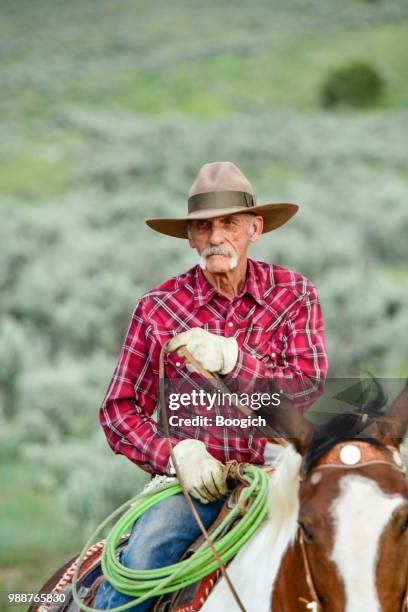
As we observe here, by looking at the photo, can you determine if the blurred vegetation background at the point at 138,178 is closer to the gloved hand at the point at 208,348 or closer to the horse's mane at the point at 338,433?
the gloved hand at the point at 208,348

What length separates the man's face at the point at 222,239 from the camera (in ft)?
11.2

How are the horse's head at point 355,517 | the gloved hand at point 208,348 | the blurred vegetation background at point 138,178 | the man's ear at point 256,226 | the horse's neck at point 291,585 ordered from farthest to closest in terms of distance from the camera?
the blurred vegetation background at point 138,178
the man's ear at point 256,226
the gloved hand at point 208,348
the horse's neck at point 291,585
the horse's head at point 355,517

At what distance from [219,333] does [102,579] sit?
1.00m

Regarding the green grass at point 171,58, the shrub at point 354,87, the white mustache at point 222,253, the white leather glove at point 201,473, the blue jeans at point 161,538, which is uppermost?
the green grass at point 171,58

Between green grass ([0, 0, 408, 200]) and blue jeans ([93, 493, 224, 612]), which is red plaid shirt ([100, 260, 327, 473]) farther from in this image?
green grass ([0, 0, 408, 200])

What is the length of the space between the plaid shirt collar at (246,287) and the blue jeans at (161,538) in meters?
0.80

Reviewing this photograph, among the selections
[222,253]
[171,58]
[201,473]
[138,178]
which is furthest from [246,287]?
[171,58]

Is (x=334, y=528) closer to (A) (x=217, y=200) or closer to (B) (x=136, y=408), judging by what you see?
(B) (x=136, y=408)

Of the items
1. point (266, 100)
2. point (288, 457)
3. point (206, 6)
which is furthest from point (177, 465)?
point (206, 6)

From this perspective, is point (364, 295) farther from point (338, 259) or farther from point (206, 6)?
point (206, 6)

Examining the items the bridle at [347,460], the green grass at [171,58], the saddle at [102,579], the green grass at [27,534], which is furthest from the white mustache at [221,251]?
the green grass at [171,58]

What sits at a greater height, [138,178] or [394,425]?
[138,178]

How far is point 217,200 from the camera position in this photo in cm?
350

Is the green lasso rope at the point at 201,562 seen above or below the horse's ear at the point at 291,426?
below
